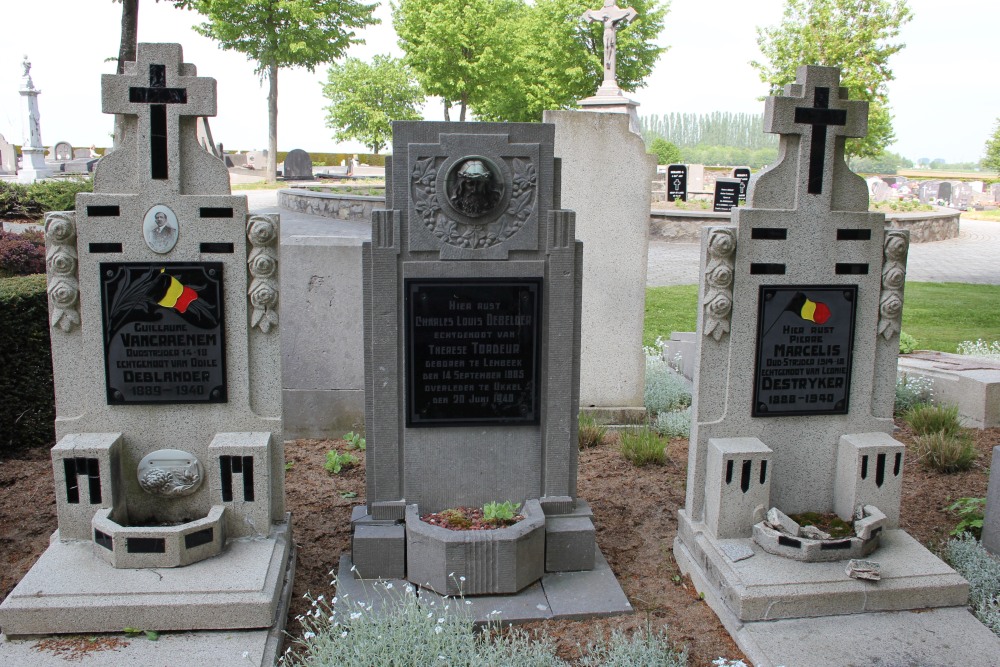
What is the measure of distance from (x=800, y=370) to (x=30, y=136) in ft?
131

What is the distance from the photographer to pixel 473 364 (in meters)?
5.05

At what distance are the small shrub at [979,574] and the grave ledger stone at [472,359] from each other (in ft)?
7.55

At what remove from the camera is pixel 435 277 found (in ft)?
16.1

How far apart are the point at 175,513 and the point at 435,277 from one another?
218 cm

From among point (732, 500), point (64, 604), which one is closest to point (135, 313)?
point (64, 604)

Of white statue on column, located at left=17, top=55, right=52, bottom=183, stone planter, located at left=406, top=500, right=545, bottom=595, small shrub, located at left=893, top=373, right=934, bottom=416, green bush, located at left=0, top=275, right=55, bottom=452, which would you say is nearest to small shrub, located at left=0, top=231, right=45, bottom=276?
green bush, located at left=0, top=275, right=55, bottom=452

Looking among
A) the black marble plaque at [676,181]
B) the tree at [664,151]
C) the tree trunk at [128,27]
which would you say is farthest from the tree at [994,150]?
the tree trunk at [128,27]

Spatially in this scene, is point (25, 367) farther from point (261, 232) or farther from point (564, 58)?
point (564, 58)

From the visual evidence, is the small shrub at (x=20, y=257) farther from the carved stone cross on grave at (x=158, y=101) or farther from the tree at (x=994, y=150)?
the tree at (x=994, y=150)

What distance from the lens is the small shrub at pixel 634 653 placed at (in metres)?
4.07

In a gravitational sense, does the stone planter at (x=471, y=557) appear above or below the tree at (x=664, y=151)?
below

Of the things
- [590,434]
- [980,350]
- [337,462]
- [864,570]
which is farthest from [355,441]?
[980,350]

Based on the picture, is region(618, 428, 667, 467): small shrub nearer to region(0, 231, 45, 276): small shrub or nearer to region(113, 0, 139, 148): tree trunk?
region(0, 231, 45, 276): small shrub

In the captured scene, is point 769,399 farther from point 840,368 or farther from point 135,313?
point 135,313
